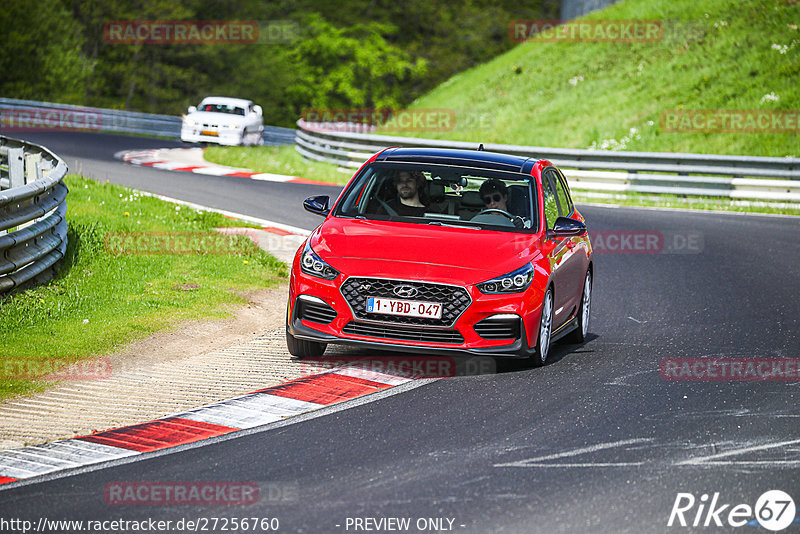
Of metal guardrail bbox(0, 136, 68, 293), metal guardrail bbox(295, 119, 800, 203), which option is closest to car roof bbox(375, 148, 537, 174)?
metal guardrail bbox(0, 136, 68, 293)

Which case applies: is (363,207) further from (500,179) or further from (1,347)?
(1,347)

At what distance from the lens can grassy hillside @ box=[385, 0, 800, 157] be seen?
30984 millimetres

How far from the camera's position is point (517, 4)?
71875mm

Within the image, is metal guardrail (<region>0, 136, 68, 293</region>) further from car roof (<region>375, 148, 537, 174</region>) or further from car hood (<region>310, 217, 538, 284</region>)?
car roof (<region>375, 148, 537, 174</region>)

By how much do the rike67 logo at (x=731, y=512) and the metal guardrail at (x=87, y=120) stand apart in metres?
36.4

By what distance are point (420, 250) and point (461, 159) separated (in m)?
1.61

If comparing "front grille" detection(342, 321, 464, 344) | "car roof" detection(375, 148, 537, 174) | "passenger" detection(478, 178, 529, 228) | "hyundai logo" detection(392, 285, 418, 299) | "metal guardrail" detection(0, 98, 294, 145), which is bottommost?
"metal guardrail" detection(0, 98, 294, 145)

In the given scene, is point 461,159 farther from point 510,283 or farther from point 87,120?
point 87,120

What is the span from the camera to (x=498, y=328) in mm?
8477

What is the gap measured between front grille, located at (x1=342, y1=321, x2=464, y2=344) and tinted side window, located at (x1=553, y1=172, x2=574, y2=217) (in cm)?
253

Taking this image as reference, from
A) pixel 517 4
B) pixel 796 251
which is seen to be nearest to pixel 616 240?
pixel 796 251

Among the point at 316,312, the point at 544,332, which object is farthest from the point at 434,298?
the point at 544,332

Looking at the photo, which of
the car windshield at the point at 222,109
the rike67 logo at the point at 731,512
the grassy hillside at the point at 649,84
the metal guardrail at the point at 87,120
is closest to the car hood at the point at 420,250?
the rike67 logo at the point at 731,512

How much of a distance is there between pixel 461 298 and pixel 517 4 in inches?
2597
